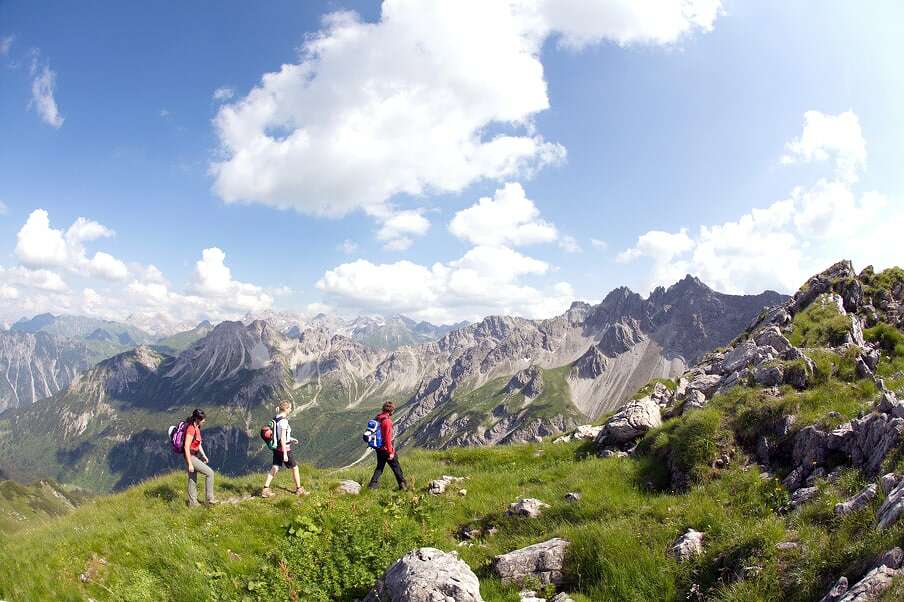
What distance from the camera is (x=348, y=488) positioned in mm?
18188

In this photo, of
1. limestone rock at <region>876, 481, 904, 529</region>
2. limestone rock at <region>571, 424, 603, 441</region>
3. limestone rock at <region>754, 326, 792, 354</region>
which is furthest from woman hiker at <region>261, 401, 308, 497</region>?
limestone rock at <region>754, 326, 792, 354</region>

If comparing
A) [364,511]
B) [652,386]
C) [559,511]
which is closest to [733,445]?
[559,511]

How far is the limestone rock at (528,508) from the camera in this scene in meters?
13.7

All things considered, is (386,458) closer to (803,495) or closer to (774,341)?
(803,495)

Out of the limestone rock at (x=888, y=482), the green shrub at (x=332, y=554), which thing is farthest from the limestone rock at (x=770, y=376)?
the green shrub at (x=332, y=554)

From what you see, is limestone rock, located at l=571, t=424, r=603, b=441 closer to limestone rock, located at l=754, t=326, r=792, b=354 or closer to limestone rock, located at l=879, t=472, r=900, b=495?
limestone rock, located at l=754, t=326, r=792, b=354

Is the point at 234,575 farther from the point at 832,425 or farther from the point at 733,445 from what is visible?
the point at 832,425

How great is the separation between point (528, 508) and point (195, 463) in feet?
40.7

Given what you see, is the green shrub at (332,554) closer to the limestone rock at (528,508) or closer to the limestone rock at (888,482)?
the limestone rock at (528,508)

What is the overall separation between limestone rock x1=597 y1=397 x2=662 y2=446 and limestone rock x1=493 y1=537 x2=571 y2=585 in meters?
10.8

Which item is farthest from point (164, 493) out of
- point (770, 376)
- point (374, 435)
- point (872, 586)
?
point (770, 376)

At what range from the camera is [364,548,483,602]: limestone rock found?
27.0ft

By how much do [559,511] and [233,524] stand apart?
9934mm

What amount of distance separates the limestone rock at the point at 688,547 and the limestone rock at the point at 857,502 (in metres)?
2.69
